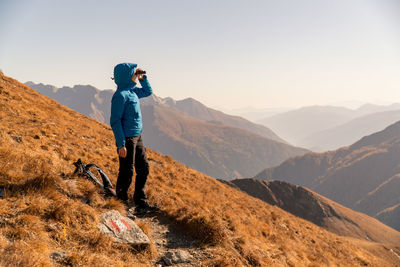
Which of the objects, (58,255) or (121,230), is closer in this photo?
(58,255)

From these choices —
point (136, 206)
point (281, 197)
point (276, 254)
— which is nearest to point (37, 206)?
point (136, 206)

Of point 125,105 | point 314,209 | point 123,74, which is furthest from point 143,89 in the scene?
point 314,209

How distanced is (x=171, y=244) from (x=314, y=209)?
107876mm

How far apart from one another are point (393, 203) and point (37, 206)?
24789cm

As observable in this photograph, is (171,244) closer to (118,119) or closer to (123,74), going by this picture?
(118,119)

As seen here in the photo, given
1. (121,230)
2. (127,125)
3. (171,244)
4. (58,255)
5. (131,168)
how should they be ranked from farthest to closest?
(131,168)
(127,125)
(171,244)
(121,230)
(58,255)

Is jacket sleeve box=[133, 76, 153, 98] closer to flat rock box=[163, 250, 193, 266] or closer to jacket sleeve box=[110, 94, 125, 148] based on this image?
jacket sleeve box=[110, 94, 125, 148]

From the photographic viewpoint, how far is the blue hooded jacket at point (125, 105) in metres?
5.56

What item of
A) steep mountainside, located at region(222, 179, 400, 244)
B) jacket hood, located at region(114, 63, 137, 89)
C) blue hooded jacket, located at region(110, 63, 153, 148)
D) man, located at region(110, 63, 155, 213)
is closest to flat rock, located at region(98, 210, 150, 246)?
man, located at region(110, 63, 155, 213)

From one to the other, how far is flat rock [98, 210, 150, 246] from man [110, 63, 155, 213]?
125 cm

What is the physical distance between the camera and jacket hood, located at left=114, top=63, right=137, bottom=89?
590 cm

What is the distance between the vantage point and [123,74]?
5.90m

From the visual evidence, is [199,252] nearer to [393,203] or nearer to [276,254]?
[276,254]

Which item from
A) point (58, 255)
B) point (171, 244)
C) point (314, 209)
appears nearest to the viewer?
point (58, 255)
